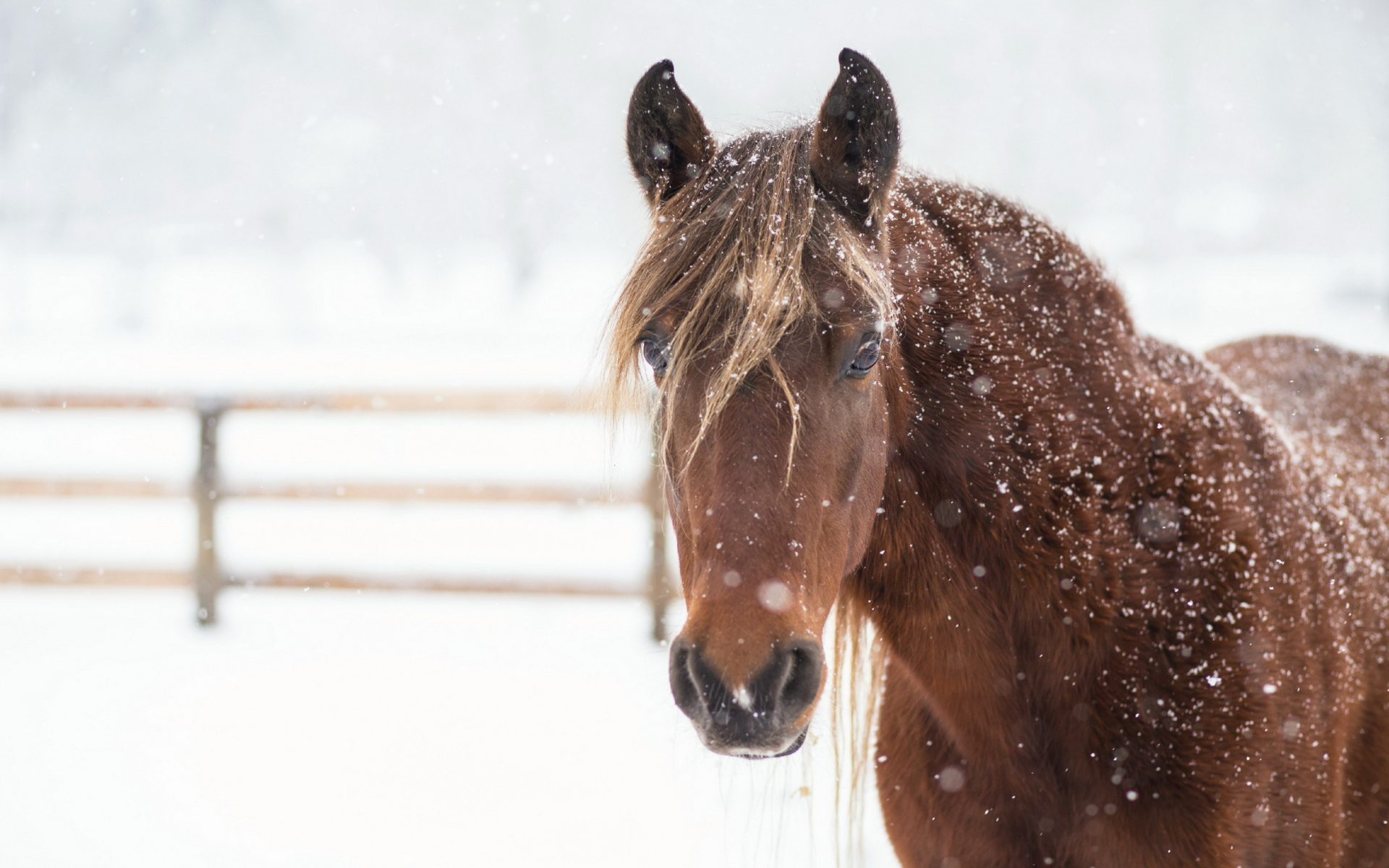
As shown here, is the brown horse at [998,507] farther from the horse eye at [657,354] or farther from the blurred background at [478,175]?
the blurred background at [478,175]

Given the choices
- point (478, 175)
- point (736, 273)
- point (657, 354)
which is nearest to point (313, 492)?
point (657, 354)

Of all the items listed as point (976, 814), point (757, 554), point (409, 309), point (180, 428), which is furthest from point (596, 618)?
point (409, 309)

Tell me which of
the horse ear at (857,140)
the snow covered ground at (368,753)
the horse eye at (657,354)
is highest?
the horse ear at (857,140)

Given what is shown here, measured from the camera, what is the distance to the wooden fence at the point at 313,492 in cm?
530

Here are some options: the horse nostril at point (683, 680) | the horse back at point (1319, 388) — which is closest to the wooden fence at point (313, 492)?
the horse back at point (1319, 388)

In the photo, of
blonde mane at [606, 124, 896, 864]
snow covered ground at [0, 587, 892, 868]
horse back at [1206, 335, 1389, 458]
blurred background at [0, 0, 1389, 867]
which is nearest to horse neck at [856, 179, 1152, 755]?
blonde mane at [606, 124, 896, 864]

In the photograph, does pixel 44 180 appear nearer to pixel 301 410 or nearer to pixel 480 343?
pixel 480 343

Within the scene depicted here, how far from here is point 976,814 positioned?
157 cm

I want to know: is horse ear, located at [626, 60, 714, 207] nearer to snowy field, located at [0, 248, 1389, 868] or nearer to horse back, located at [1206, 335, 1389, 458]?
snowy field, located at [0, 248, 1389, 868]

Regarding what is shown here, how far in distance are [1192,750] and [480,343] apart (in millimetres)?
21975

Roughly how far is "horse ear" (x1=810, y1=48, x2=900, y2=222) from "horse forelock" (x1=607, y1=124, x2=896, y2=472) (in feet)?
0.11

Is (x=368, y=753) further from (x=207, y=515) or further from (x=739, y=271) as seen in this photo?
(x=739, y=271)

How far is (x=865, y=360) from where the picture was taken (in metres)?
1.36

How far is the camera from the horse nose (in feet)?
3.60
